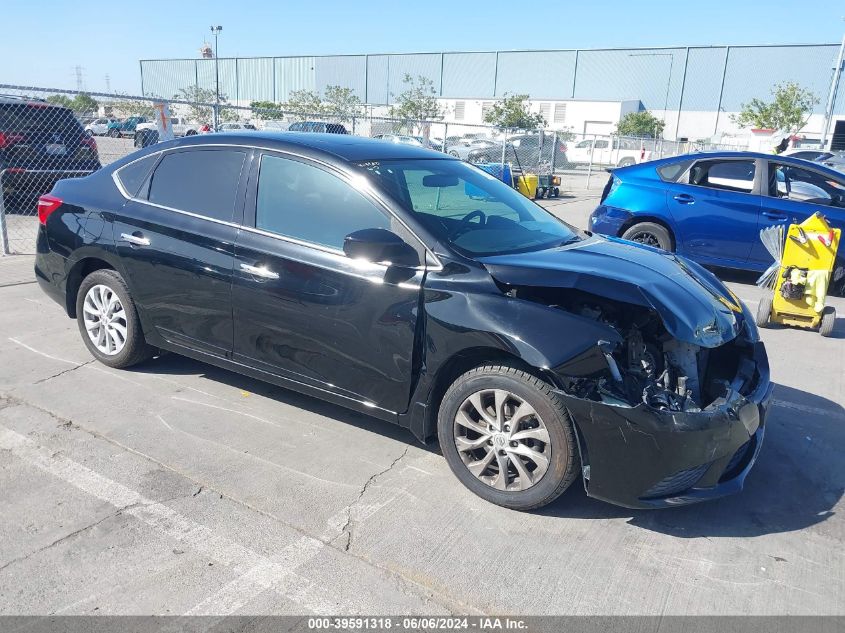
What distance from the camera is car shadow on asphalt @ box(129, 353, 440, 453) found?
4.07 metres

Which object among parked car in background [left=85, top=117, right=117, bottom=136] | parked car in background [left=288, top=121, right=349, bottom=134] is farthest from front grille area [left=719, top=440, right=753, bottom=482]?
parked car in background [left=288, top=121, right=349, bottom=134]

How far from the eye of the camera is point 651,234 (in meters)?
8.48

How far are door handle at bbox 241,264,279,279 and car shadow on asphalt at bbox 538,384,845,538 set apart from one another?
1.90m

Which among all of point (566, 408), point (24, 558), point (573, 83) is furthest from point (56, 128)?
point (573, 83)

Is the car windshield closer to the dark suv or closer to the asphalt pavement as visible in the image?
the asphalt pavement

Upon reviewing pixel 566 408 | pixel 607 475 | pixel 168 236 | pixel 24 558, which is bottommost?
pixel 24 558

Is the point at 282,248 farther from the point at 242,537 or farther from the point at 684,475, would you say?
the point at 684,475

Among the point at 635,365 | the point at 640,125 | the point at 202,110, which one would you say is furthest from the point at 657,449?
the point at 640,125

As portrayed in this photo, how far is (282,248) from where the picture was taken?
3785 millimetres

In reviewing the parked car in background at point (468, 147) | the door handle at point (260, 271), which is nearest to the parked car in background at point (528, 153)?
the parked car in background at point (468, 147)

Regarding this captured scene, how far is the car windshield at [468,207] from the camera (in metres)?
3.64

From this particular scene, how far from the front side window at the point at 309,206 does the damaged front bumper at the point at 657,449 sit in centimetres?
145

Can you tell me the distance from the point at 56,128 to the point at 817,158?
940 inches

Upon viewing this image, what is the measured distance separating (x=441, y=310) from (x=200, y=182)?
195 centimetres
